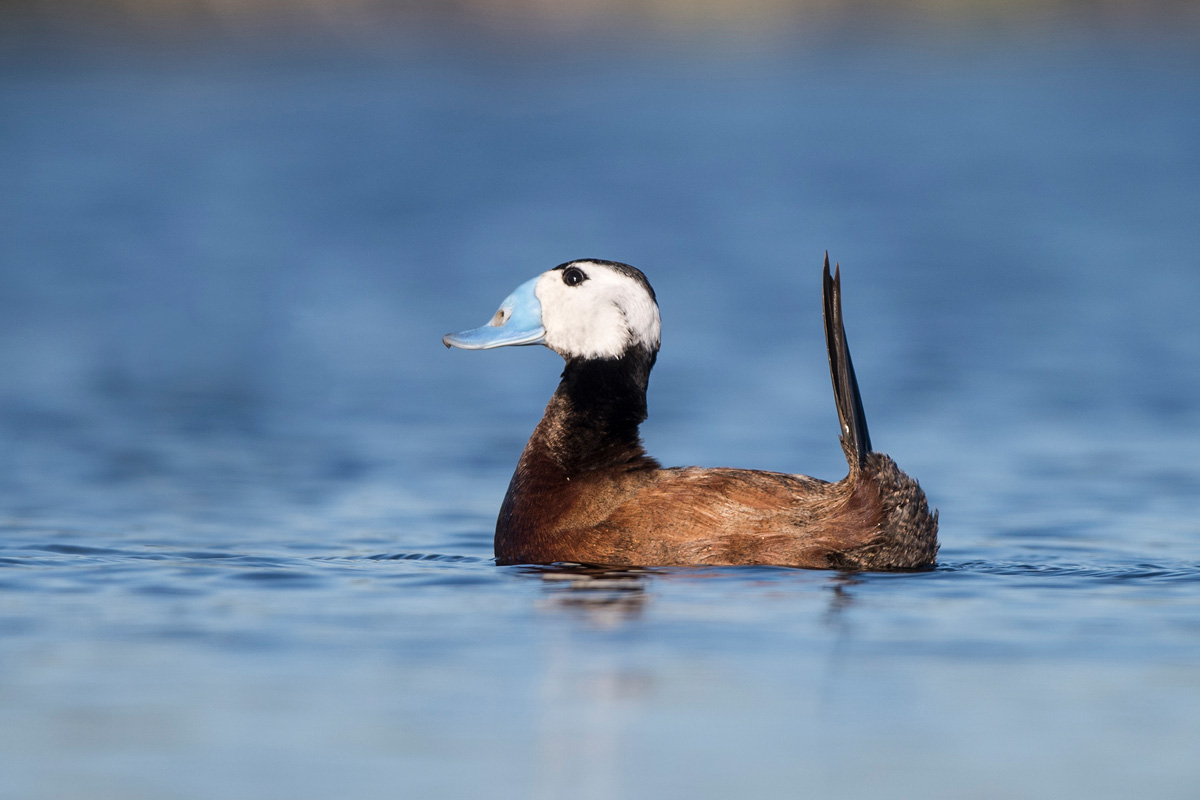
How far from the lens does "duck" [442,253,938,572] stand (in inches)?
253

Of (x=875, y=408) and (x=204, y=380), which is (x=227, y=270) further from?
(x=875, y=408)

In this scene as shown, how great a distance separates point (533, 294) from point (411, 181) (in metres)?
16.7

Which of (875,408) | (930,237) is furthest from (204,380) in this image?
(930,237)

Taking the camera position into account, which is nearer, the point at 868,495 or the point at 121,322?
the point at 868,495

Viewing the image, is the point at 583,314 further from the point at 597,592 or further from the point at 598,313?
the point at 597,592

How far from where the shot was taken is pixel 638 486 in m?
6.66

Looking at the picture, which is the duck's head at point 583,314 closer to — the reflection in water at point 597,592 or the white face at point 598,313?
the white face at point 598,313

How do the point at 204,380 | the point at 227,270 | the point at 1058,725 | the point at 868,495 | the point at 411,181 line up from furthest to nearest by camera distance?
1. the point at 411,181
2. the point at 227,270
3. the point at 204,380
4. the point at 868,495
5. the point at 1058,725

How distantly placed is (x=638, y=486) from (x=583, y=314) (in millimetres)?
911

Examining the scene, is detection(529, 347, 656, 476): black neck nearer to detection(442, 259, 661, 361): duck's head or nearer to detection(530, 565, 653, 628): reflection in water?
detection(442, 259, 661, 361): duck's head

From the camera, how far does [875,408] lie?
1160 cm

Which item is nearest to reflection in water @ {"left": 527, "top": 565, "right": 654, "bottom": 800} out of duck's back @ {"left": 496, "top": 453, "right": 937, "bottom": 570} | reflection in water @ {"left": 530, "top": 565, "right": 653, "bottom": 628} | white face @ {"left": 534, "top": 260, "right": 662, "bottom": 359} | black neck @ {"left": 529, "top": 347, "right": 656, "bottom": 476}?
reflection in water @ {"left": 530, "top": 565, "right": 653, "bottom": 628}

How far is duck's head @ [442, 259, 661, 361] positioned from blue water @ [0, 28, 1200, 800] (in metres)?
0.96

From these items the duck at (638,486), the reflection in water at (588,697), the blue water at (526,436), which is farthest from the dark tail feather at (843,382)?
the reflection in water at (588,697)
